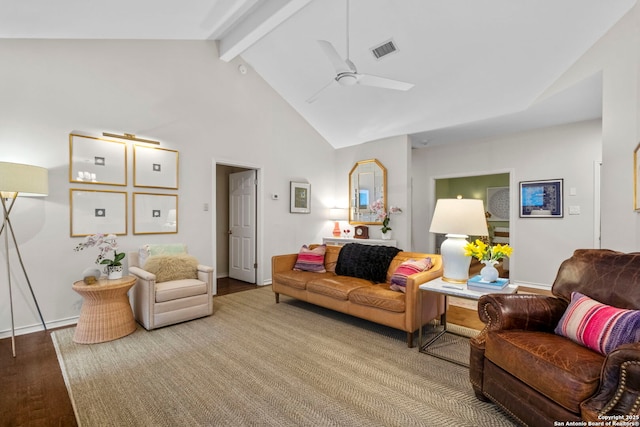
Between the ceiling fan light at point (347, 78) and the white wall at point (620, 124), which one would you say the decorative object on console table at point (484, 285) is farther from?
the ceiling fan light at point (347, 78)

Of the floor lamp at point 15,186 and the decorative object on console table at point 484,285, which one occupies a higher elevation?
the floor lamp at point 15,186

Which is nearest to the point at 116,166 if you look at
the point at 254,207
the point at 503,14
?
the point at 254,207

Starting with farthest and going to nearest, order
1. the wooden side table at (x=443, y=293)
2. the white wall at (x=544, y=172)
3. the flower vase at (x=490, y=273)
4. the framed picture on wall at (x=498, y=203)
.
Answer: the framed picture on wall at (x=498, y=203), the white wall at (x=544, y=172), the flower vase at (x=490, y=273), the wooden side table at (x=443, y=293)

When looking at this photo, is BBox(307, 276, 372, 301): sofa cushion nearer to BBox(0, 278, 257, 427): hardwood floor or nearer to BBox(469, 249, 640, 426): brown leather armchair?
BBox(469, 249, 640, 426): brown leather armchair

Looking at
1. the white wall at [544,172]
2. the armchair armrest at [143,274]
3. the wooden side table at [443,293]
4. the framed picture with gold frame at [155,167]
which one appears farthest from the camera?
the white wall at [544,172]

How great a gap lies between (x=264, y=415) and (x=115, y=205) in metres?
3.13

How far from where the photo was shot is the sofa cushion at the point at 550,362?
1.36 metres

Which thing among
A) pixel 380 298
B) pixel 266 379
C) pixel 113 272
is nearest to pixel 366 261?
pixel 380 298

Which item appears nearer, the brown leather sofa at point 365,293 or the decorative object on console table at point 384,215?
the brown leather sofa at point 365,293

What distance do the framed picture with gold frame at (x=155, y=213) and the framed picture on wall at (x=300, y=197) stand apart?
2.06 metres

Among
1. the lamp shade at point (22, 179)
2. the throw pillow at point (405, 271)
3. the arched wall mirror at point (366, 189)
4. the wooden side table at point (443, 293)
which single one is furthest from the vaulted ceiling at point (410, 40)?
the wooden side table at point (443, 293)

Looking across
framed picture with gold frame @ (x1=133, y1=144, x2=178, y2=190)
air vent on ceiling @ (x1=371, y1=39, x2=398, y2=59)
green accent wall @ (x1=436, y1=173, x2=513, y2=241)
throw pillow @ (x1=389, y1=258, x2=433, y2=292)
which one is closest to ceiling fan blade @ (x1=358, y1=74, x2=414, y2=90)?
air vent on ceiling @ (x1=371, y1=39, x2=398, y2=59)

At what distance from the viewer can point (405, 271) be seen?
294cm

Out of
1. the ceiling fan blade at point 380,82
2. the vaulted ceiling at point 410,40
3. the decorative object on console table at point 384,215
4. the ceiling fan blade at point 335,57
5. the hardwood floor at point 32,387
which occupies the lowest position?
the hardwood floor at point 32,387
